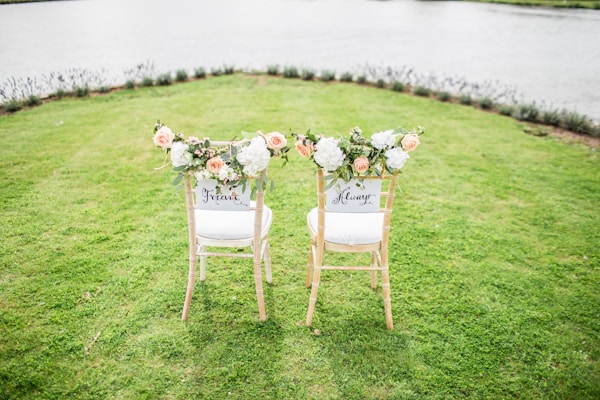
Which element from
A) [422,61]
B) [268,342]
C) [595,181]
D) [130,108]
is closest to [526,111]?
[595,181]

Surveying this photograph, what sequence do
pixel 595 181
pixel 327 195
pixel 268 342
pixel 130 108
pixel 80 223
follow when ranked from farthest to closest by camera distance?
pixel 130 108 < pixel 595 181 < pixel 80 223 < pixel 268 342 < pixel 327 195

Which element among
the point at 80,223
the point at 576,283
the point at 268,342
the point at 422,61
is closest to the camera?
the point at 268,342

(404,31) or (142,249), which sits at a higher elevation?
(404,31)

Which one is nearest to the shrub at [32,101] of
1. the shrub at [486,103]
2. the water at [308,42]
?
the water at [308,42]

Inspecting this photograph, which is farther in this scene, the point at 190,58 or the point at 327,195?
the point at 190,58

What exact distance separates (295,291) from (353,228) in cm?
112

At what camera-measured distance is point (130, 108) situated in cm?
892

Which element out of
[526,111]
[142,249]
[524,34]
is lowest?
[142,249]

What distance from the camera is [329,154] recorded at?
9.05ft

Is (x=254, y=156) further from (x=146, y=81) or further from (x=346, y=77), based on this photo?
(x=346, y=77)

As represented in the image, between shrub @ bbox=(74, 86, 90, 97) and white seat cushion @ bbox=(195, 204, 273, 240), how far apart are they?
8.05 metres

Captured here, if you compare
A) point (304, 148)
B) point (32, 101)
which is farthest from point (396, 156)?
point (32, 101)

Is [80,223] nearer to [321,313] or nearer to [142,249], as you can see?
[142,249]

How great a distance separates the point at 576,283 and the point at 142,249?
16.8ft
